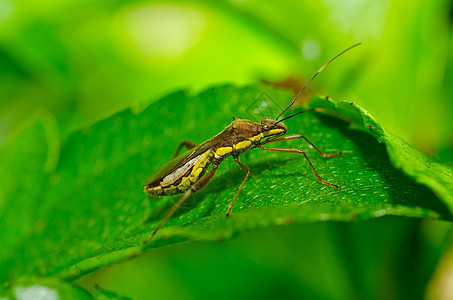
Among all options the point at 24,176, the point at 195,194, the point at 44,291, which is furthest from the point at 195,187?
the point at 44,291

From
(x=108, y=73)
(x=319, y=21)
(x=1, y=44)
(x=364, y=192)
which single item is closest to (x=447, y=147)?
(x=319, y=21)

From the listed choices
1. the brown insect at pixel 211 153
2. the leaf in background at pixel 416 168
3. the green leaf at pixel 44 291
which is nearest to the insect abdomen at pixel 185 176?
the brown insect at pixel 211 153

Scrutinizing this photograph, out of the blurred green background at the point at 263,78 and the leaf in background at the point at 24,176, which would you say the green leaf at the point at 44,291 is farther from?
the blurred green background at the point at 263,78

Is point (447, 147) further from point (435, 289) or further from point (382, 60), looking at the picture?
point (435, 289)

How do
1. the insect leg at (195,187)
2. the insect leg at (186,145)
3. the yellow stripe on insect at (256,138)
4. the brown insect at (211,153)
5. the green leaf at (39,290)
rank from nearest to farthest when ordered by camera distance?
1. the green leaf at (39,290)
2. the insect leg at (195,187)
3. the brown insect at (211,153)
4. the insect leg at (186,145)
5. the yellow stripe on insect at (256,138)

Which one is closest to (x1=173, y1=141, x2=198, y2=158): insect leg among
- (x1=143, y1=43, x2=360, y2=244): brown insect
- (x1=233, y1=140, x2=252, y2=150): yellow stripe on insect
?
(x1=143, y1=43, x2=360, y2=244): brown insect

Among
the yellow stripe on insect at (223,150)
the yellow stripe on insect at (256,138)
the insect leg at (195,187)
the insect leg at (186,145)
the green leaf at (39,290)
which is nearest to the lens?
the green leaf at (39,290)

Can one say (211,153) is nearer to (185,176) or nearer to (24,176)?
(185,176)
